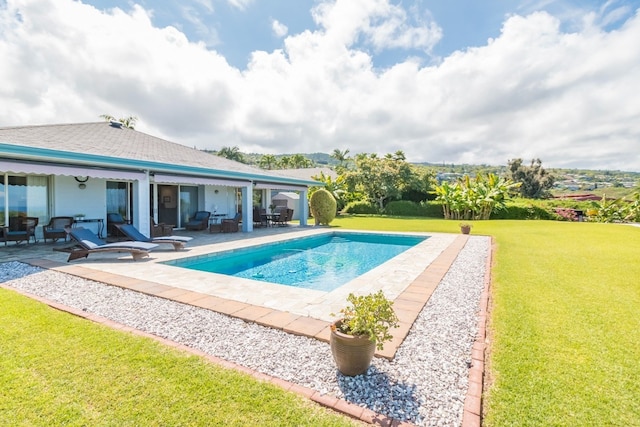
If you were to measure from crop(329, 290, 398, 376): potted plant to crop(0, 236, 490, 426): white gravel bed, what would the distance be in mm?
211

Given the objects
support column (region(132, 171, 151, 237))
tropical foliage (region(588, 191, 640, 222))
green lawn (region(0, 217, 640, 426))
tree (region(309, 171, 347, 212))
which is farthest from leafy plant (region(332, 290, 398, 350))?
tropical foliage (region(588, 191, 640, 222))

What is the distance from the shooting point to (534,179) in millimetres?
65688

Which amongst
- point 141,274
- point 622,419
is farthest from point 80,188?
point 622,419

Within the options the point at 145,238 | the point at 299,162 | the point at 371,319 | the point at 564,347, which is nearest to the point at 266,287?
the point at 371,319

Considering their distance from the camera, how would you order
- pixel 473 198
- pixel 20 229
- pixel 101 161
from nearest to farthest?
pixel 101 161 → pixel 20 229 → pixel 473 198

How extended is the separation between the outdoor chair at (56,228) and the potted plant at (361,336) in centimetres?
1520

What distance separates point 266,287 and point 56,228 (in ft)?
41.3

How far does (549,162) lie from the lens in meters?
67.6

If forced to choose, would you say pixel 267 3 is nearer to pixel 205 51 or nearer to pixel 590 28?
pixel 205 51

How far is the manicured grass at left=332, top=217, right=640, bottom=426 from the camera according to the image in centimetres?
353

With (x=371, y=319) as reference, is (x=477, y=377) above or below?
below

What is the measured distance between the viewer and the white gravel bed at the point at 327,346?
3.75m

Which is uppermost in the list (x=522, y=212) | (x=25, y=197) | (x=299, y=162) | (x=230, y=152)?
(x=230, y=152)

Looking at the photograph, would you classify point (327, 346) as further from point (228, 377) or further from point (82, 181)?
point (82, 181)
